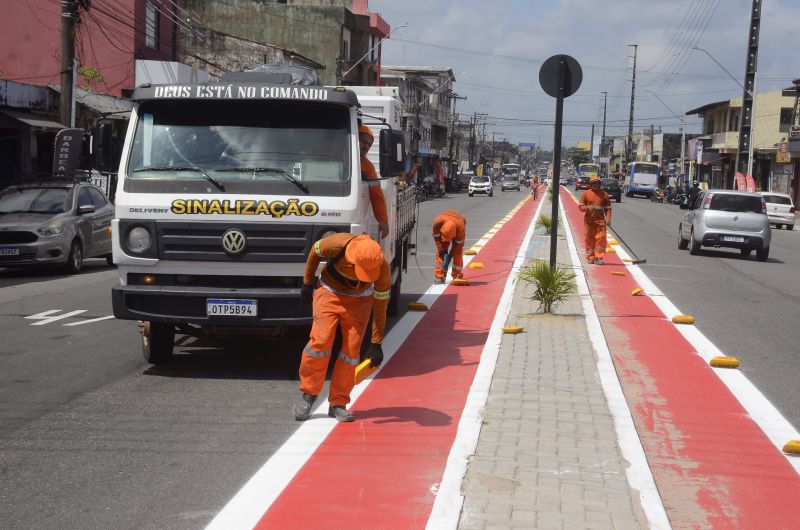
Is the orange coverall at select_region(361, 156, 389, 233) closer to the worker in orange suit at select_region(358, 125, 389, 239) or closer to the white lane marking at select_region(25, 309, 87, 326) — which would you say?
the worker in orange suit at select_region(358, 125, 389, 239)

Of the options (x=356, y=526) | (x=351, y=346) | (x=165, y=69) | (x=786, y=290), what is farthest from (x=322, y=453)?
(x=165, y=69)

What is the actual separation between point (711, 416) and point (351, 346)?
2.87 meters

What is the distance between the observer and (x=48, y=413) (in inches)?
287

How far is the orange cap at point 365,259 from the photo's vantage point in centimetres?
679

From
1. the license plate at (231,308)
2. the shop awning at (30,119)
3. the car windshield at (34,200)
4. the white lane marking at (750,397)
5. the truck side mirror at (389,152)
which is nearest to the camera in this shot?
the white lane marking at (750,397)

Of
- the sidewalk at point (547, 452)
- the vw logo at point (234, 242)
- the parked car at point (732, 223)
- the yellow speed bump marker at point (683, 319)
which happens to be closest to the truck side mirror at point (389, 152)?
the vw logo at point (234, 242)

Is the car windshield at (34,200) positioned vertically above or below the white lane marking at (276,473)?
above

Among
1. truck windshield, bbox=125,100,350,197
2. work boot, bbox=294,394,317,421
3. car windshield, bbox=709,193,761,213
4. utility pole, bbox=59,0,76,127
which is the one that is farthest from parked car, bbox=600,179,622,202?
work boot, bbox=294,394,317,421

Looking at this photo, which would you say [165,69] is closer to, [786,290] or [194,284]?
[786,290]

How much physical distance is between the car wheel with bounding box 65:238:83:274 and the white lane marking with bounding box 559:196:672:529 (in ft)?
31.7

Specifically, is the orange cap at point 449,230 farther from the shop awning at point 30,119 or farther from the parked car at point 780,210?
the parked car at point 780,210

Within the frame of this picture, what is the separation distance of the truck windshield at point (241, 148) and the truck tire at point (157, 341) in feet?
4.17

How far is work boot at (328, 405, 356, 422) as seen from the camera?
281 inches

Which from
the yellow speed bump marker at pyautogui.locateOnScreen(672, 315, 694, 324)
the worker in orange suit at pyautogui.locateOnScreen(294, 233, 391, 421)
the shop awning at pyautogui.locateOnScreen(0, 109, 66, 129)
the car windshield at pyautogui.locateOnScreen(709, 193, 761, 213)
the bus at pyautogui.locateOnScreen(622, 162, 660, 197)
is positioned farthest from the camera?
the bus at pyautogui.locateOnScreen(622, 162, 660, 197)
